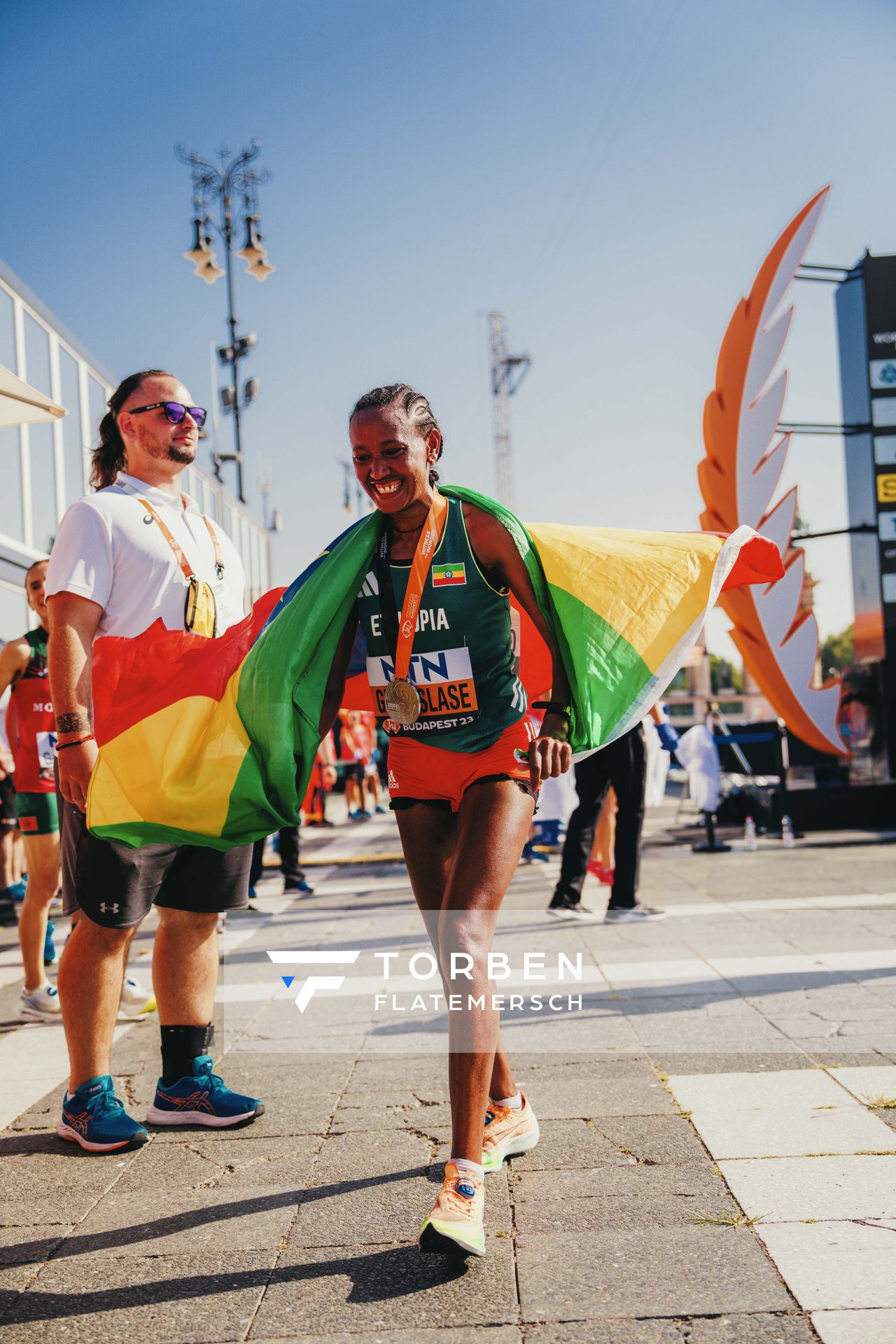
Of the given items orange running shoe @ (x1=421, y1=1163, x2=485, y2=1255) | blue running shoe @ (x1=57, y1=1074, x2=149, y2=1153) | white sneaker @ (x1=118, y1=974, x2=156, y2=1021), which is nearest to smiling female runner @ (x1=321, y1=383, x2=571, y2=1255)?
orange running shoe @ (x1=421, y1=1163, x2=485, y2=1255)

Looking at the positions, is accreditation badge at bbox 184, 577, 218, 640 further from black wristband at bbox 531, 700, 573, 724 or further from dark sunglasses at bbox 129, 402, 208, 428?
black wristband at bbox 531, 700, 573, 724

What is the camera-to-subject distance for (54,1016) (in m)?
5.15

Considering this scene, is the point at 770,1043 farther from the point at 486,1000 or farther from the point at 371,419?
the point at 371,419

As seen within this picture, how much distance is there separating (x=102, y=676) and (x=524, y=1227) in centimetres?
199

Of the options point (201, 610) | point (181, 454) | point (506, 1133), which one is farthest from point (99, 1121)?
point (181, 454)

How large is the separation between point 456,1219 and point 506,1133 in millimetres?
675

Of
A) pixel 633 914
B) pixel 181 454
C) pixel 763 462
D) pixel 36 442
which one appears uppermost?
pixel 36 442

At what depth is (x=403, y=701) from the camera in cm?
305

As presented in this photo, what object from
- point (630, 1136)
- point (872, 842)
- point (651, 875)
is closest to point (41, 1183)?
point (630, 1136)

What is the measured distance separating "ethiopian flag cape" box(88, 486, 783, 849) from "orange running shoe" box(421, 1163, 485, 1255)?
1111mm

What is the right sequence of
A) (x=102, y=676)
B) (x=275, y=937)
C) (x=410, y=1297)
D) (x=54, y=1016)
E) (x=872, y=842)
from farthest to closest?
(x=872, y=842), (x=275, y=937), (x=54, y=1016), (x=102, y=676), (x=410, y=1297)

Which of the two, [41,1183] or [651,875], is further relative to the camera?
[651,875]

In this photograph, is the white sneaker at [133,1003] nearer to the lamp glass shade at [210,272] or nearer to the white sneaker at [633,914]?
the white sneaker at [633,914]

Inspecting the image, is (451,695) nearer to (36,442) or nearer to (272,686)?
(272,686)
